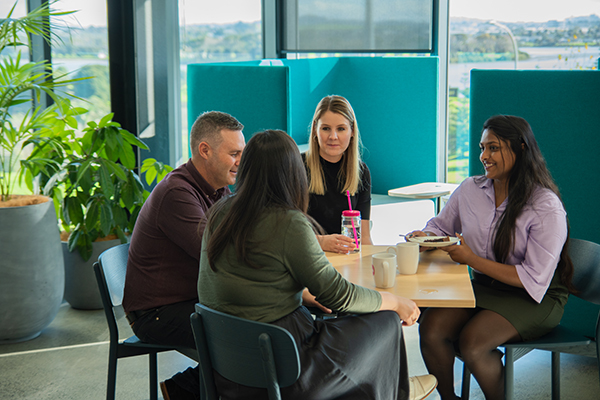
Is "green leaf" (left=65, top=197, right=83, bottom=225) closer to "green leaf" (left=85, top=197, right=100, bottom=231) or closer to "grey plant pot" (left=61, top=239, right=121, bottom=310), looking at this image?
"green leaf" (left=85, top=197, right=100, bottom=231)

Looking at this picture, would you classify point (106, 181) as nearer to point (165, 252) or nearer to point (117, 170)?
point (117, 170)

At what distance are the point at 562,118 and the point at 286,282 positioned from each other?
163cm

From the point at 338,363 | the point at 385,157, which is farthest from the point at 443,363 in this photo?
the point at 385,157

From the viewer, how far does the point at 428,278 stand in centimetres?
183

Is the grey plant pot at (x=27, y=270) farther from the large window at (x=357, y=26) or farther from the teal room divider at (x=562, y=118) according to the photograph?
the large window at (x=357, y=26)

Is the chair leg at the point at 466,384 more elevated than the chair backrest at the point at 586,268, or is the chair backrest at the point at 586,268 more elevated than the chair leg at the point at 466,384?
the chair backrest at the point at 586,268

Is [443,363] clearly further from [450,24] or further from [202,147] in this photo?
[450,24]

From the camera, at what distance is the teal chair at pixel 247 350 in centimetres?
137

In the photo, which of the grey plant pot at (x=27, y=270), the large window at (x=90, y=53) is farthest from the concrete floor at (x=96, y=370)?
the large window at (x=90, y=53)

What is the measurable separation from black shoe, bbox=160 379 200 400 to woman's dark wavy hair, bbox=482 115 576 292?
116cm

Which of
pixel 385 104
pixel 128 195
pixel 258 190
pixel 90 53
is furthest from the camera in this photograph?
pixel 385 104

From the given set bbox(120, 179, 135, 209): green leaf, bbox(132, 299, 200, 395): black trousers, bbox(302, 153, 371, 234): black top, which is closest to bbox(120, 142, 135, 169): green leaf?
bbox(120, 179, 135, 209): green leaf

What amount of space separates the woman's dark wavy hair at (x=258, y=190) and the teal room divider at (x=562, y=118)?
136 cm

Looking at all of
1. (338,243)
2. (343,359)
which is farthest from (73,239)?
(343,359)
